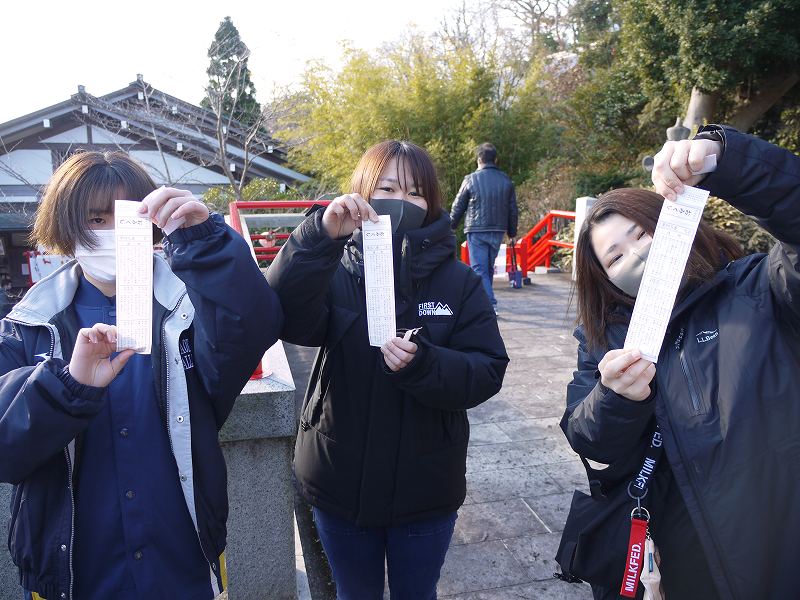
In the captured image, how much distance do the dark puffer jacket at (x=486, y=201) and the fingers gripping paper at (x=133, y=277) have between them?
6.07 metres

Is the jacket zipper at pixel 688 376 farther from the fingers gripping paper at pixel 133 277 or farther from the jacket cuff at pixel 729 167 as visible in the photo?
the fingers gripping paper at pixel 133 277

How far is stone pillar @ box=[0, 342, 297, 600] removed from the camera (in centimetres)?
220

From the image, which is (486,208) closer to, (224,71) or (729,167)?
(729,167)

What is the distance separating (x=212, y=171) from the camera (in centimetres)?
1625

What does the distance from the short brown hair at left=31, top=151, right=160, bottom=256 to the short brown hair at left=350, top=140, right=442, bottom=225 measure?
2.18 ft

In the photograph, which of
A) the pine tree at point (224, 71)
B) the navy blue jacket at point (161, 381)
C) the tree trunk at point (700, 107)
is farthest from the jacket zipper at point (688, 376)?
the tree trunk at point (700, 107)

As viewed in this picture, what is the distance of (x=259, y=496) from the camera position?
227 cm

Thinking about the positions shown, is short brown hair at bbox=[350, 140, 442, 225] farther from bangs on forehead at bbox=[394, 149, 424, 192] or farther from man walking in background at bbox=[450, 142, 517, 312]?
man walking in background at bbox=[450, 142, 517, 312]

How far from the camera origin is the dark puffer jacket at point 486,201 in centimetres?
728

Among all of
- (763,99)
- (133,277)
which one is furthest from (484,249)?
(763,99)

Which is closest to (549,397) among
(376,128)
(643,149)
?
(376,128)

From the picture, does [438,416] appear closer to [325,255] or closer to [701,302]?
[325,255]

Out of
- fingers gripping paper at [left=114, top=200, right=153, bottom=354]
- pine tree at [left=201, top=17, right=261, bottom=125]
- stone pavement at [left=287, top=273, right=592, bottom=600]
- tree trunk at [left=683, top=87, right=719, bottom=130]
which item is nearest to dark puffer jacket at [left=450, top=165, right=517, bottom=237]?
stone pavement at [left=287, top=273, right=592, bottom=600]

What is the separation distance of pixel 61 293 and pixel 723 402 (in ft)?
5.28
